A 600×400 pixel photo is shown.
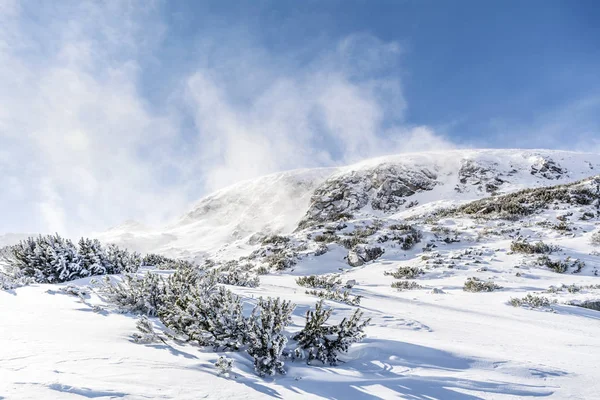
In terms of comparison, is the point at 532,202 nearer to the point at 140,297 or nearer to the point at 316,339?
the point at 316,339

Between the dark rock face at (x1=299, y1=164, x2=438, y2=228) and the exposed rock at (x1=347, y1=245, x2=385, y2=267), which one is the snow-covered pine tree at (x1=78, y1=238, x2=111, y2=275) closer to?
the exposed rock at (x1=347, y1=245, x2=385, y2=267)

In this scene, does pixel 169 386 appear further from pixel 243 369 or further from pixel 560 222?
pixel 560 222

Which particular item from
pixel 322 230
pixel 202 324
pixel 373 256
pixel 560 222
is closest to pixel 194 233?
pixel 322 230

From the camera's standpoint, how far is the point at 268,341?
3223mm

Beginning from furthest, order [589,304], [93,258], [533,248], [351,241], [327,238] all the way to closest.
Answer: [327,238] < [351,241] < [533,248] < [93,258] < [589,304]

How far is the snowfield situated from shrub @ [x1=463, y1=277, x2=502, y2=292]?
203mm

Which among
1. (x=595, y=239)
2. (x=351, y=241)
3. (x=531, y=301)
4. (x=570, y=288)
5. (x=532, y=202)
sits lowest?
(x=531, y=301)

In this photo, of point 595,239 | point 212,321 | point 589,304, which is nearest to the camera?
point 212,321

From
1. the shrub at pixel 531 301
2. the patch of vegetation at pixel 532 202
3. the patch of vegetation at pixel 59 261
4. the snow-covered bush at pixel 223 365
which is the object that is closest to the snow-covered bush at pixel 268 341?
the snow-covered bush at pixel 223 365

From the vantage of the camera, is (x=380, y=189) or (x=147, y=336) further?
(x=380, y=189)

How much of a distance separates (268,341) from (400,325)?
3219mm

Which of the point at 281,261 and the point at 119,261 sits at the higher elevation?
the point at 281,261

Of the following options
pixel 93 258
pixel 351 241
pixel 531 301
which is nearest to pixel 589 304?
pixel 531 301

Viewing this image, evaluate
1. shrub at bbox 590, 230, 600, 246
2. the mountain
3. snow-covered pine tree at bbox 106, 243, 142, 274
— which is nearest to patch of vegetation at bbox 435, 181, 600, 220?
shrub at bbox 590, 230, 600, 246
